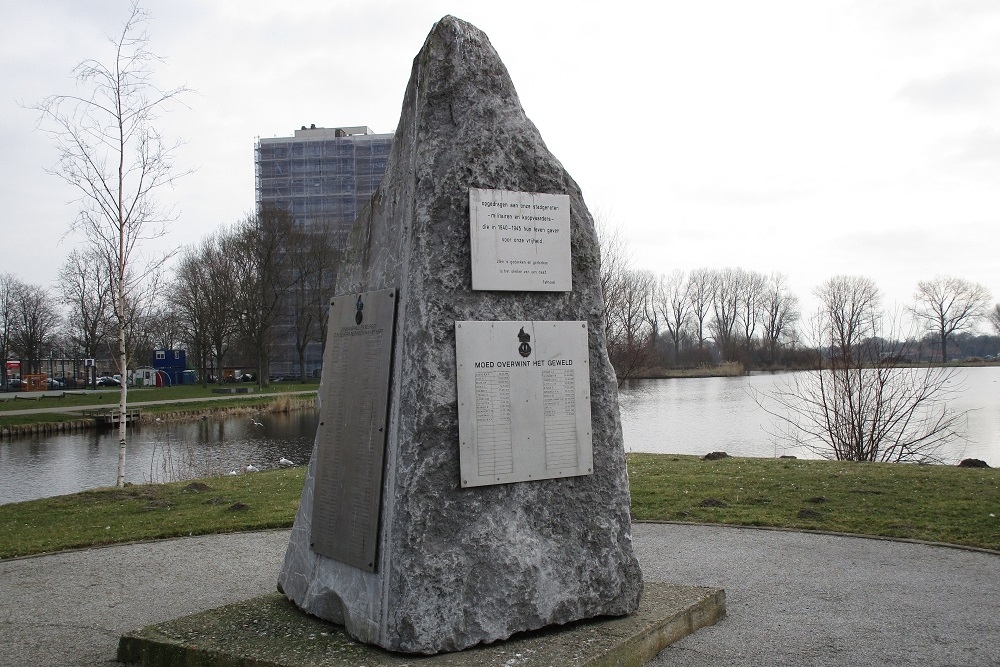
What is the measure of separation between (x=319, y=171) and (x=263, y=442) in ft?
136

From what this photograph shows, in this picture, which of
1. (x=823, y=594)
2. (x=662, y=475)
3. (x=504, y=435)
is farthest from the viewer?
(x=662, y=475)

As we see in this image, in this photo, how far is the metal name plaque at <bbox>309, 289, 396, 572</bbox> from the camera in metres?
4.75

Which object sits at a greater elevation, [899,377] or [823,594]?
[899,377]

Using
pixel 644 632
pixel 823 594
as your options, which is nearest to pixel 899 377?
pixel 823 594

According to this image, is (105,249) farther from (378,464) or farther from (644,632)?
(644,632)

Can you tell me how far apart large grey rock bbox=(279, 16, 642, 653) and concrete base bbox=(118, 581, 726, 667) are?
0.09 metres

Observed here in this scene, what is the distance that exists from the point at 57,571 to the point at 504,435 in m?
5.07

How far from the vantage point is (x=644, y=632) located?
186 inches

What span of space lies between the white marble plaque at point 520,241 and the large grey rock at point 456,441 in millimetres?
68

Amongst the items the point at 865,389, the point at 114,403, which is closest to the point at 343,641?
the point at 865,389

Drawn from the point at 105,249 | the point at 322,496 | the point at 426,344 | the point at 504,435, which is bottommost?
the point at 322,496

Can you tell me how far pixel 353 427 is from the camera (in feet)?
16.6

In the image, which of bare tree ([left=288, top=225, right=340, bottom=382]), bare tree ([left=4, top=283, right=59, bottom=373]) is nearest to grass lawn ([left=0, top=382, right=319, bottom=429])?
bare tree ([left=288, top=225, right=340, bottom=382])

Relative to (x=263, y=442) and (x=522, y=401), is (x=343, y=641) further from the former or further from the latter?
(x=263, y=442)
